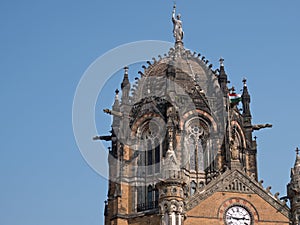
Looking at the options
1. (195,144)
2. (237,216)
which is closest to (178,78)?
(195,144)

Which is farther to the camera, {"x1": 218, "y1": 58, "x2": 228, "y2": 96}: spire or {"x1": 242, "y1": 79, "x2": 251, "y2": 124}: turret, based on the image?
{"x1": 242, "y1": 79, "x2": 251, "y2": 124}: turret

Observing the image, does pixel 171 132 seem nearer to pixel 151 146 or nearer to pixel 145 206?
pixel 151 146

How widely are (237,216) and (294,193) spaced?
3.81m

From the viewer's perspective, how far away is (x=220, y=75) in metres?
52.9

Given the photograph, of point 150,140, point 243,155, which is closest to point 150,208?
point 150,140

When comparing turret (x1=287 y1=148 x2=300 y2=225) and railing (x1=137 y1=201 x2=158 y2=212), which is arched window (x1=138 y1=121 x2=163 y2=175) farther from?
turret (x1=287 y1=148 x2=300 y2=225)

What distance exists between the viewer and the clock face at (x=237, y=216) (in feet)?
132

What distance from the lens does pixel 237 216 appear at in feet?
132

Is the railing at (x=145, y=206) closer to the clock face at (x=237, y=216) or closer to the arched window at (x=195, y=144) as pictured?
the arched window at (x=195, y=144)

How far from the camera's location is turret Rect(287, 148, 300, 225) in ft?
133

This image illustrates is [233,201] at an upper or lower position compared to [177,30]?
lower

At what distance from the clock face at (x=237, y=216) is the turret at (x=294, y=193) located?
2.79 meters

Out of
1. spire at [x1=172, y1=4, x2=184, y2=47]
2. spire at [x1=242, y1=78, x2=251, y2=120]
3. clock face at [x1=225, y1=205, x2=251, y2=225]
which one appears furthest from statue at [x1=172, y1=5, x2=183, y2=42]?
clock face at [x1=225, y1=205, x2=251, y2=225]

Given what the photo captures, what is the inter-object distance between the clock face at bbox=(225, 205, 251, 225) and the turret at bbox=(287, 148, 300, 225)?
9.14 feet
